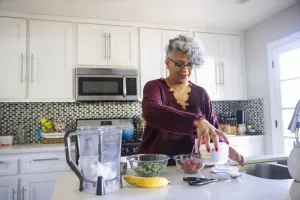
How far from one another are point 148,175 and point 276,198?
438 millimetres

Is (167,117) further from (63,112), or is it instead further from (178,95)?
(63,112)

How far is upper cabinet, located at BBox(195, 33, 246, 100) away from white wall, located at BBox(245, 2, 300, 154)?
0.13 meters

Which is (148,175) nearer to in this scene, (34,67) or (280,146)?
(34,67)

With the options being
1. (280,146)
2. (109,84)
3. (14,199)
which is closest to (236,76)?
(280,146)

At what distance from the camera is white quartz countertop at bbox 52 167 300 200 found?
74 centimetres

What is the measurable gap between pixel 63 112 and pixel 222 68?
6.70ft

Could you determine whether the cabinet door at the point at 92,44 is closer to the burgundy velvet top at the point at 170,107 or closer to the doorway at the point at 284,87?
the burgundy velvet top at the point at 170,107

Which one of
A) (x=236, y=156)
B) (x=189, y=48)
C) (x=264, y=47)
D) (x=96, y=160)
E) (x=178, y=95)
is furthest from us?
(x=264, y=47)

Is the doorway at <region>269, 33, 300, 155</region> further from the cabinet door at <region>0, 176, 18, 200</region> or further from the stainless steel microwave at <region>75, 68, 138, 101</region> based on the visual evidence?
the cabinet door at <region>0, 176, 18, 200</region>

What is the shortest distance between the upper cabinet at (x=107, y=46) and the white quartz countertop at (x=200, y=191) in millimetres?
1854

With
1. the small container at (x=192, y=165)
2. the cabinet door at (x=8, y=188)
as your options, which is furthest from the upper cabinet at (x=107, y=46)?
the small container at (x=192, y=165)

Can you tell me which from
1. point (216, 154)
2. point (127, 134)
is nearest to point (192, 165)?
point (216, 154)

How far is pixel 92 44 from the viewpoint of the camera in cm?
259

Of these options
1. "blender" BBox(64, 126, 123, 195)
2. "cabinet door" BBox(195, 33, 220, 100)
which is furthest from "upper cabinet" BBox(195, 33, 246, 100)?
"blender" BBox(64, 126, 123, 195)
